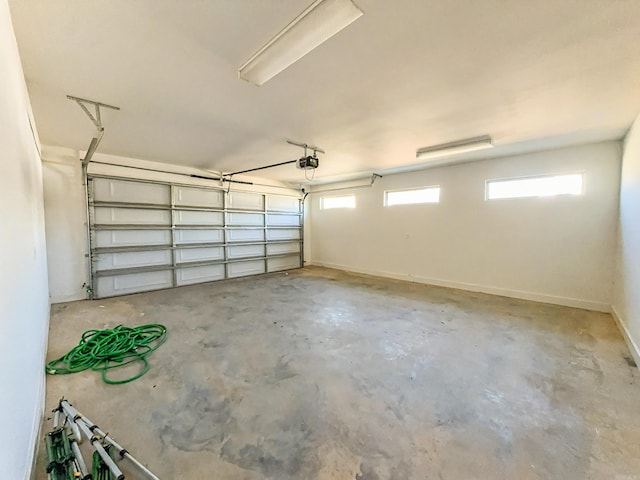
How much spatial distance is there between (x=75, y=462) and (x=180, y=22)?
2566 millimetres

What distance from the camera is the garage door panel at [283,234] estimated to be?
24.3 ft

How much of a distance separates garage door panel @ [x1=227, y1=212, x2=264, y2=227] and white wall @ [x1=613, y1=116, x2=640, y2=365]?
6787mm

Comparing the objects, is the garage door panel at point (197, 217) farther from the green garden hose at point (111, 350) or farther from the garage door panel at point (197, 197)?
the green garden hose at point (111, 350)

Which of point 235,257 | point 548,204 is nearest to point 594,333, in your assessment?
point 548,204

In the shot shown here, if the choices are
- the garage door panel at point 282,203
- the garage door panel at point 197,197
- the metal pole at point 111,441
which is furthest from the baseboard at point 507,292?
the metal pole at point 111,441

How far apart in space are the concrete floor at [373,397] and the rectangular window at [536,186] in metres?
2.01

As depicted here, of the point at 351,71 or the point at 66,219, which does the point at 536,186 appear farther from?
the point at 66,219

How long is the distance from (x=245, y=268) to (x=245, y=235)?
0.90 metres

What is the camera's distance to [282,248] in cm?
771

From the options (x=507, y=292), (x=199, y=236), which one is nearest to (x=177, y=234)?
(x=199, y=236)

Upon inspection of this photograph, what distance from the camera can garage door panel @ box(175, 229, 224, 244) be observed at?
18.6 feet

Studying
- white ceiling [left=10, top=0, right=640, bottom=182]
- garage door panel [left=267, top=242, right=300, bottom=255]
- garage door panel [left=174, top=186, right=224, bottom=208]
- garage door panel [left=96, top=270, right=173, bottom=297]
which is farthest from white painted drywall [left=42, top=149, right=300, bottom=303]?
garage door panel [left=267, top=242, right=300, bottom=255]

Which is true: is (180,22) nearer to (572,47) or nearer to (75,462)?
(75,462)

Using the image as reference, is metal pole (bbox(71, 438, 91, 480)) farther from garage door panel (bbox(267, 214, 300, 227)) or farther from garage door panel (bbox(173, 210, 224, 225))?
garage door panel (bbox(267, 214, 300, 227))
